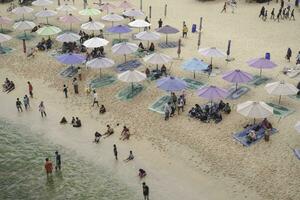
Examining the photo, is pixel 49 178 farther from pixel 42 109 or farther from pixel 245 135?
pixel 245 135

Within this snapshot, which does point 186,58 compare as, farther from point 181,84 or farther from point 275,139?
point 275,139

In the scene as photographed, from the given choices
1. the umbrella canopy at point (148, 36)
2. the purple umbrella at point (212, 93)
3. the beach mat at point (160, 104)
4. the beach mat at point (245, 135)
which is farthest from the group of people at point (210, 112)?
the umbrella canopy at point (148, 36)

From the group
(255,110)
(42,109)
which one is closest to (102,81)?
(42,109)

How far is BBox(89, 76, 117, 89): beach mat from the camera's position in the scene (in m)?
29.2

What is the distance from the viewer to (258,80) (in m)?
28.5

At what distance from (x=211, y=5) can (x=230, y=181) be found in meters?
29.3

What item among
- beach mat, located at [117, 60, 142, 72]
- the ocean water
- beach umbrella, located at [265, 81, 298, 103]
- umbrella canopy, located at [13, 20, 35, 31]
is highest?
umbrella canopy, located at [13, 20, 35, 31]

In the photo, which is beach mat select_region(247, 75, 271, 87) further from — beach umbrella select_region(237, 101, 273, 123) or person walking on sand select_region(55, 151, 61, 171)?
Answer: person walking on sand select_region(55, 151, 61, 171)

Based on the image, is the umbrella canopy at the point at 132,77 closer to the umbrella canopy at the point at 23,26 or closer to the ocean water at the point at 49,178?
the ocean water at the point at 49,178

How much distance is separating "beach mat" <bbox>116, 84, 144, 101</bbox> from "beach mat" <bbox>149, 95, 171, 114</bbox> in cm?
175

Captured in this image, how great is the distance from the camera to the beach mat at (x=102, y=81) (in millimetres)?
29186

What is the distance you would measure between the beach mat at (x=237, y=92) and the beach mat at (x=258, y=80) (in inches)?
33.2

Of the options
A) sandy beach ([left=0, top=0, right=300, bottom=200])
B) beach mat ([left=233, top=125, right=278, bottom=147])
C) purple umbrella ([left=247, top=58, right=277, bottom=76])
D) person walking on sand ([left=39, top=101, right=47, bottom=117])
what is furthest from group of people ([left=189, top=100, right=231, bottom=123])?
person walking on sand ([left=39, top=101, right=47, bottom=117])

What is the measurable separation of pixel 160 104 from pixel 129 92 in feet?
8.80
